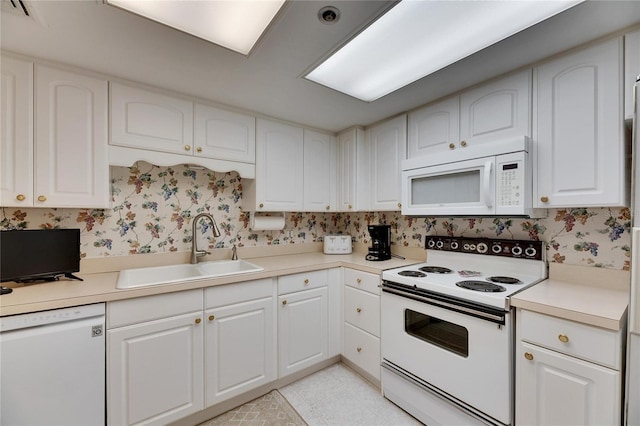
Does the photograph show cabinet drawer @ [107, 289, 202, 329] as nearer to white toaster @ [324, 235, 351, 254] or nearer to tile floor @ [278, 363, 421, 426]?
tile floor @ [278, 363, 421, 426]

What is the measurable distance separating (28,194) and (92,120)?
53cm

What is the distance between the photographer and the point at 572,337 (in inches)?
47.1

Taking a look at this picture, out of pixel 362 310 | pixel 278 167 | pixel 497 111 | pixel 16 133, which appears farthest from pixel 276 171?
pixel 497 111

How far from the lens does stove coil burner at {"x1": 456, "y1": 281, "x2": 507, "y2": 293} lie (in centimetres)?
151

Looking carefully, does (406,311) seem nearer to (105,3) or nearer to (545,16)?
(545,16)

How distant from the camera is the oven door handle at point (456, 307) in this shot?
1.38m

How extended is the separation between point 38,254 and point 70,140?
0.67m

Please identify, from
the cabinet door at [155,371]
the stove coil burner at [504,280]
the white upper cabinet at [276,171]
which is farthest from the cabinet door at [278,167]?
the stove coil burner at [504,280]

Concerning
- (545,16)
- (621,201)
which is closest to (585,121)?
(621,201)

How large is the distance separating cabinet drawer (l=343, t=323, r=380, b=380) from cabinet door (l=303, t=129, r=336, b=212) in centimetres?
114

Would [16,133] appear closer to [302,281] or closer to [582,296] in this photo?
[302,281]

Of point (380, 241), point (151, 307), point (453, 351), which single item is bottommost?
point (453, 351)

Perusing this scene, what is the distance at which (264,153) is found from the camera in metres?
2.38

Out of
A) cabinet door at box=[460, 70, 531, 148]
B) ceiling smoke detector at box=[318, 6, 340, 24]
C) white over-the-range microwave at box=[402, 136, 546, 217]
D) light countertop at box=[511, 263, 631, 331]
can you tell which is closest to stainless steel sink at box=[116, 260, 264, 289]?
white over-the-range microwave at box=[402, 136, 546, 217]
